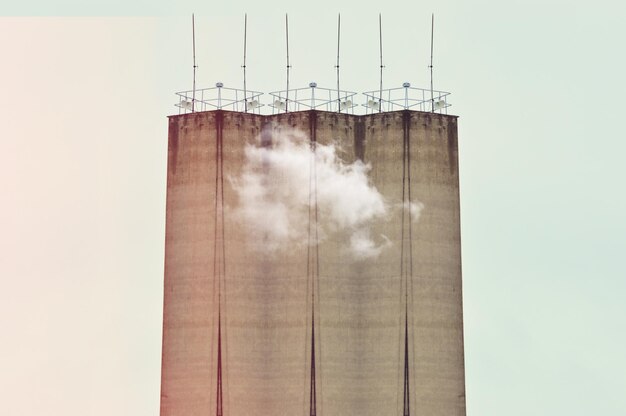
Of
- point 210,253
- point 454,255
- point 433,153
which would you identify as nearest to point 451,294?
point 454,255

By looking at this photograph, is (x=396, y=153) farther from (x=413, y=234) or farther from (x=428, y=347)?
(x=428, y=347)

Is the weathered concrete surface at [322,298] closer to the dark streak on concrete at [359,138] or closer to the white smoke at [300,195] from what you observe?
the dark streak on concrete at [359,138]

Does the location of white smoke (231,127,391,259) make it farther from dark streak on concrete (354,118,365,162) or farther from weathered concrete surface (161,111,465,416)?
weathered concrete surface (161,111,465,416)

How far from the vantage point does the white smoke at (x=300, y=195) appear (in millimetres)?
116375

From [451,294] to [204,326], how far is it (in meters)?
17.6

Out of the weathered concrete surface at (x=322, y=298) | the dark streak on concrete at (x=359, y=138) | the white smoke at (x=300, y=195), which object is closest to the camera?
the weathered concrete surface at (x=322, y=298)

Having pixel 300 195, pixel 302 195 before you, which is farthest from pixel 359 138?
pixel 300 195

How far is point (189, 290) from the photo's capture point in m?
115

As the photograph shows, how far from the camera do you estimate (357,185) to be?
117m

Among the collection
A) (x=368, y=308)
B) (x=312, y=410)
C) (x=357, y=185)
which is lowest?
(x=312, y=410)

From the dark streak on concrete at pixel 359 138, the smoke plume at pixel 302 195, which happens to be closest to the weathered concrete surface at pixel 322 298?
the dark streak on concrete at pixel 359 138

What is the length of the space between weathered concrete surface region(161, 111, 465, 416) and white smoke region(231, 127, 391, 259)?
0.72 m

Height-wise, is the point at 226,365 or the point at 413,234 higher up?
the point at 413,234

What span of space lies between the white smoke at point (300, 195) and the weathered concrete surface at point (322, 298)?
72 centimetres
